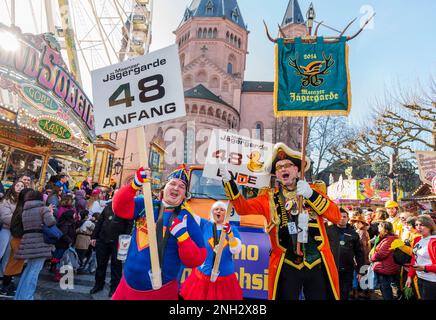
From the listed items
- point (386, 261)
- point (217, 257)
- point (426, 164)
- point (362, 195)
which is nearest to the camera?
point (217, 257)

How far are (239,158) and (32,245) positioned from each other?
3479 millimetres

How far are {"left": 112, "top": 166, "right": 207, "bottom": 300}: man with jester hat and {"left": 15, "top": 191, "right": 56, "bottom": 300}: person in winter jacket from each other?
250 centimetres

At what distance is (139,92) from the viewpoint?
2.55 m

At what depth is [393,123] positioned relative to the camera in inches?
613

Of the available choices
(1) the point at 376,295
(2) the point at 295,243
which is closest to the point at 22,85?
(2) the point at 295,243

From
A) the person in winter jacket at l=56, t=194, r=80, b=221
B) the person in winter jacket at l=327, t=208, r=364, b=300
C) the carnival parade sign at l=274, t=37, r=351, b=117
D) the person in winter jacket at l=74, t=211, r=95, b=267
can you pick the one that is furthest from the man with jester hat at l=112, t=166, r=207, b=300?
the person in winter jacket at l=74, t=211, r=95, b=267

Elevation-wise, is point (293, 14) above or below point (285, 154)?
above

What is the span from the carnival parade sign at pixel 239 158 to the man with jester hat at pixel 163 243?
2006 millimetres

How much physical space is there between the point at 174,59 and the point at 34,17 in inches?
660

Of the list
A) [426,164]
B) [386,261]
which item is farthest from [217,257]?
[426,164]

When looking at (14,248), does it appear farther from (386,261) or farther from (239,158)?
(386,261)

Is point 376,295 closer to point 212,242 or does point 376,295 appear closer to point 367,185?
point 212,242

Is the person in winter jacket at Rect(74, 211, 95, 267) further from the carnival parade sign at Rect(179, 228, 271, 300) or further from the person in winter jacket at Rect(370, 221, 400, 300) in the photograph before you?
the person in winter jacket at Rect(370, 221, 400, 300)

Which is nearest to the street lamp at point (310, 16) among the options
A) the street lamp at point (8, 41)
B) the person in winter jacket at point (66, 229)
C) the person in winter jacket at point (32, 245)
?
the person in winter jacket at point (32, 245)
